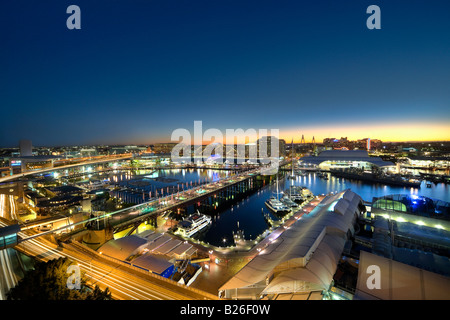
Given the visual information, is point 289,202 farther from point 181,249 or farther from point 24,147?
point 24,147

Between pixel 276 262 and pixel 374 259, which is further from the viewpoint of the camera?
pixel 276 262

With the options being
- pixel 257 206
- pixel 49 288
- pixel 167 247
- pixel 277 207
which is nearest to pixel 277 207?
pixel 277 207

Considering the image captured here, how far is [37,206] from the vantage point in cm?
1051

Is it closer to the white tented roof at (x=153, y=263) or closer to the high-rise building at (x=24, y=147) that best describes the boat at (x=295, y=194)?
the white tented roof at (x=153, y=263)

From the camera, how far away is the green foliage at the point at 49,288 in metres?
3.27

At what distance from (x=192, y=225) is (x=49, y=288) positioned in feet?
23.2

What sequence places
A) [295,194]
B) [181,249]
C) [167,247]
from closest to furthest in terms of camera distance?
[181,249] → [167,247] → [295,194]

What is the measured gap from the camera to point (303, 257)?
4.87 metres

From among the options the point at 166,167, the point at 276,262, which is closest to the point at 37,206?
the point at 276,262

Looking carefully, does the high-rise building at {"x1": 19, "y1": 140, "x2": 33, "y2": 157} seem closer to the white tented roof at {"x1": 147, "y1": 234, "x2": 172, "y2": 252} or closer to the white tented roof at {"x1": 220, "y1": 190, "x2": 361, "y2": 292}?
the white tented roof at {"x1": 147, "y1": 234, "x2": 172, "y2": 252}

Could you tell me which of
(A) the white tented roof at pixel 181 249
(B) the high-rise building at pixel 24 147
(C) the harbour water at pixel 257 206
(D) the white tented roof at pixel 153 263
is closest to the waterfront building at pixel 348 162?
(C) the harbour water at pixel 257 206
